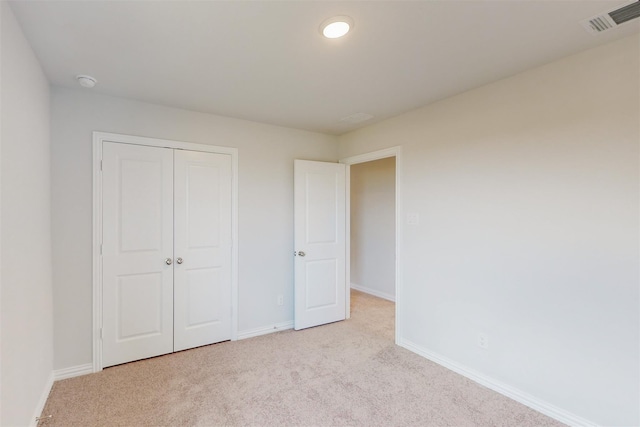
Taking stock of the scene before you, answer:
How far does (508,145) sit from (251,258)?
108 inches

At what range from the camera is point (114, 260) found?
9.00ft

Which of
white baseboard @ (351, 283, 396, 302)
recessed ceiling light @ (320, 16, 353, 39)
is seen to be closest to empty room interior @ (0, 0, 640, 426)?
recessed ceiling light @ (320, 16, 353, 39)

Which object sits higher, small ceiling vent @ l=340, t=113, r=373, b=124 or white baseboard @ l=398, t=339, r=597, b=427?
small ceiling vent @ l=340, t=113, r=373, b=124

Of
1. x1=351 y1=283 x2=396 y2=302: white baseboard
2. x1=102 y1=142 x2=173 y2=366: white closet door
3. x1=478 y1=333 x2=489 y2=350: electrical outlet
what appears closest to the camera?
x1=478 y1=333 x2=489 y2=350: electrical outlet

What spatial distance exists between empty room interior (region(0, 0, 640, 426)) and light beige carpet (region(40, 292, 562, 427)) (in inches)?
0.9

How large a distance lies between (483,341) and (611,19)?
2.31 metres

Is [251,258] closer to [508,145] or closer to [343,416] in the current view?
[343,416]

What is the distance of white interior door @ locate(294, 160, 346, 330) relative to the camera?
145 inches

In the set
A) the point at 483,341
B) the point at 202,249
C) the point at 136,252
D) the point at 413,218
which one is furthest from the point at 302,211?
the point at 483,341

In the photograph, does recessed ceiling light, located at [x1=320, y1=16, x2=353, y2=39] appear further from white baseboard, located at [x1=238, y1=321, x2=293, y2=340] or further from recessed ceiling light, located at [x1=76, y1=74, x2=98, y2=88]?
white baseboard, located at [x1=238, y1=321, x2=293, y2=340]

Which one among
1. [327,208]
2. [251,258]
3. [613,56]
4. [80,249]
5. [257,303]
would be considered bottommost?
[257,303]

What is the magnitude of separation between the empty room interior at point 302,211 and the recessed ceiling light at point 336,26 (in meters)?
0.01

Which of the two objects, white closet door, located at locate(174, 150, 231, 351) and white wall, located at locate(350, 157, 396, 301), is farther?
white wall, located at locate(350, 157, 396, 301)

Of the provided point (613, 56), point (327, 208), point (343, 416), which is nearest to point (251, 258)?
point (327, 208)
